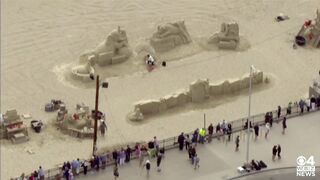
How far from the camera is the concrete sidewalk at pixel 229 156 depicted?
44531 mm

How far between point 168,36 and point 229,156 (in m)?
18.1

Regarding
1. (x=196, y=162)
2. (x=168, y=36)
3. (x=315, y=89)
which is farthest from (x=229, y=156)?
(x=168, y=36)

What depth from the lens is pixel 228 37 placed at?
207 ft

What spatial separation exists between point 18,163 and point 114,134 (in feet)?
20.1

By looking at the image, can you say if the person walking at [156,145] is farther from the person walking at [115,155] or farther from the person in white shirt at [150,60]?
the person in white shirt at [150,60]

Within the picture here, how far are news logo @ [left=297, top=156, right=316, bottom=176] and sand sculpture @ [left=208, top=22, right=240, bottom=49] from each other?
18465 millimetres

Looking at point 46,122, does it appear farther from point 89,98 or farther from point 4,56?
point 4,56

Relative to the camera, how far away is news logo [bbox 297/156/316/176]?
4481 cm

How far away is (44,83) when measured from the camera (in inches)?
2281

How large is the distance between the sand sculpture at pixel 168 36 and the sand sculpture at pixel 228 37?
264 cm

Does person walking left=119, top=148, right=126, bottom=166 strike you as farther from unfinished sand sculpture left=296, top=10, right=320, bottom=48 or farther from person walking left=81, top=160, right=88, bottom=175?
unfinished sand sculpture left=296, top=10, right=320, bottom=48

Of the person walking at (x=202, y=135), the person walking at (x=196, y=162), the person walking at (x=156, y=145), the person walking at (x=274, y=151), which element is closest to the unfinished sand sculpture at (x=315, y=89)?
the person walking at (x=274, y=151)

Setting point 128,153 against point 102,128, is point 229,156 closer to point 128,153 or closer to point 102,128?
point 128,153

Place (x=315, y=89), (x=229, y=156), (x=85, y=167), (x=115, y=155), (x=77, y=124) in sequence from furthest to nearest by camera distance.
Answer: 1. (x=315, y=89)
2. (x=77, y=124)
3. (x=229, y=156)
4. (x=115, y=155)
5. (x=85, y=167)
